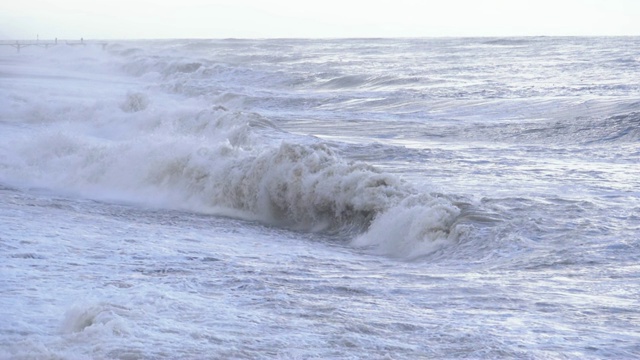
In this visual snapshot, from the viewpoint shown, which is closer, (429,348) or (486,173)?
(429,348)

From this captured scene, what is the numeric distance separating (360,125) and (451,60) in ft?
94.2

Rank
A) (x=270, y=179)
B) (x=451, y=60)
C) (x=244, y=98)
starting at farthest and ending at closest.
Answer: (x=451, y=60)
(x=244, y=98)
(x=270, y=179)

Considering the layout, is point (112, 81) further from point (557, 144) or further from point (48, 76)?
point (557, 144)

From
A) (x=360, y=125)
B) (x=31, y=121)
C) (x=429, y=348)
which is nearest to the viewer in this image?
(x=429, y=348)

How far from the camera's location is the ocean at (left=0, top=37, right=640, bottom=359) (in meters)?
5.81

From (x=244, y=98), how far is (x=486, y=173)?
1740 centimetres

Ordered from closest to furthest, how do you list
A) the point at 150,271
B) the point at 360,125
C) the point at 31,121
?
the point at 150,271 < the point at 360,125 < the point at 31,121

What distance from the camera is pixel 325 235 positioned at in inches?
424

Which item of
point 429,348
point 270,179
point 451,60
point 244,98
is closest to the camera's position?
point 429,348

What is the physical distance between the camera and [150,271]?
7.55m

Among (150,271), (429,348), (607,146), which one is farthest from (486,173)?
(429,348)

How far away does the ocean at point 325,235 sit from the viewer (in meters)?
5.81

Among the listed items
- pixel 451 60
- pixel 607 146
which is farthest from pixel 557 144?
pixel 451 60

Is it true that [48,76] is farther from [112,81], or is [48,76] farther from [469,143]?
[469,143]
